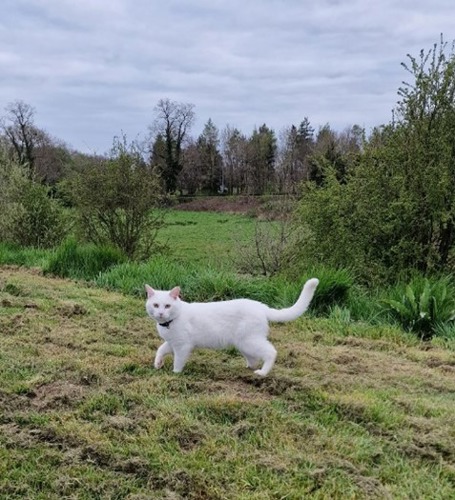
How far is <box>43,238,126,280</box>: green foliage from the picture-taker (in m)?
8.88

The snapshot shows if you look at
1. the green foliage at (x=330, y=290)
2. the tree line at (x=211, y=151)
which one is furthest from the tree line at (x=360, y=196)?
the tree line at (x=211, y=151)

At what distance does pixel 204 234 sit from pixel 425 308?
19.9 metres

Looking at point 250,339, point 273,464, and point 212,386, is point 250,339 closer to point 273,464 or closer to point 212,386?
point 212,386

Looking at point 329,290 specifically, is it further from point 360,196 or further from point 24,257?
point 24,257

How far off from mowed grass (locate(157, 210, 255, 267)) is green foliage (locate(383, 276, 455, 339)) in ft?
16.7

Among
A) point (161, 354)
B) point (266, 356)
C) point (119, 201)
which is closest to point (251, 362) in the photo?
point (266, 356)

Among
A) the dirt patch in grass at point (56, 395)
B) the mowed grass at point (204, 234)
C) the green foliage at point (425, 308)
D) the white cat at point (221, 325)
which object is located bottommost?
the mowed grass at point (204, 234)

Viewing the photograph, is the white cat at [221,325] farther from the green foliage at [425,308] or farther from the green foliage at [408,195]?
the green foliage at [408,195]

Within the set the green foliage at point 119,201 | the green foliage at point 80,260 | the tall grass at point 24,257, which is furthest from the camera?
the green foliage at point 119,201

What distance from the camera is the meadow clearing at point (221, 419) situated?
2539mm

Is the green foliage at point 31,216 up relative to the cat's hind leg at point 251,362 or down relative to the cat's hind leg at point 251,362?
up

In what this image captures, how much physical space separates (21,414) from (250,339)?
1643 millimetres

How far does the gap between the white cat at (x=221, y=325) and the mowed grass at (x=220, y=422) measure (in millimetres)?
195

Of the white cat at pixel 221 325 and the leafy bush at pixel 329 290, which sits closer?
the white cat at pixel 221 325
